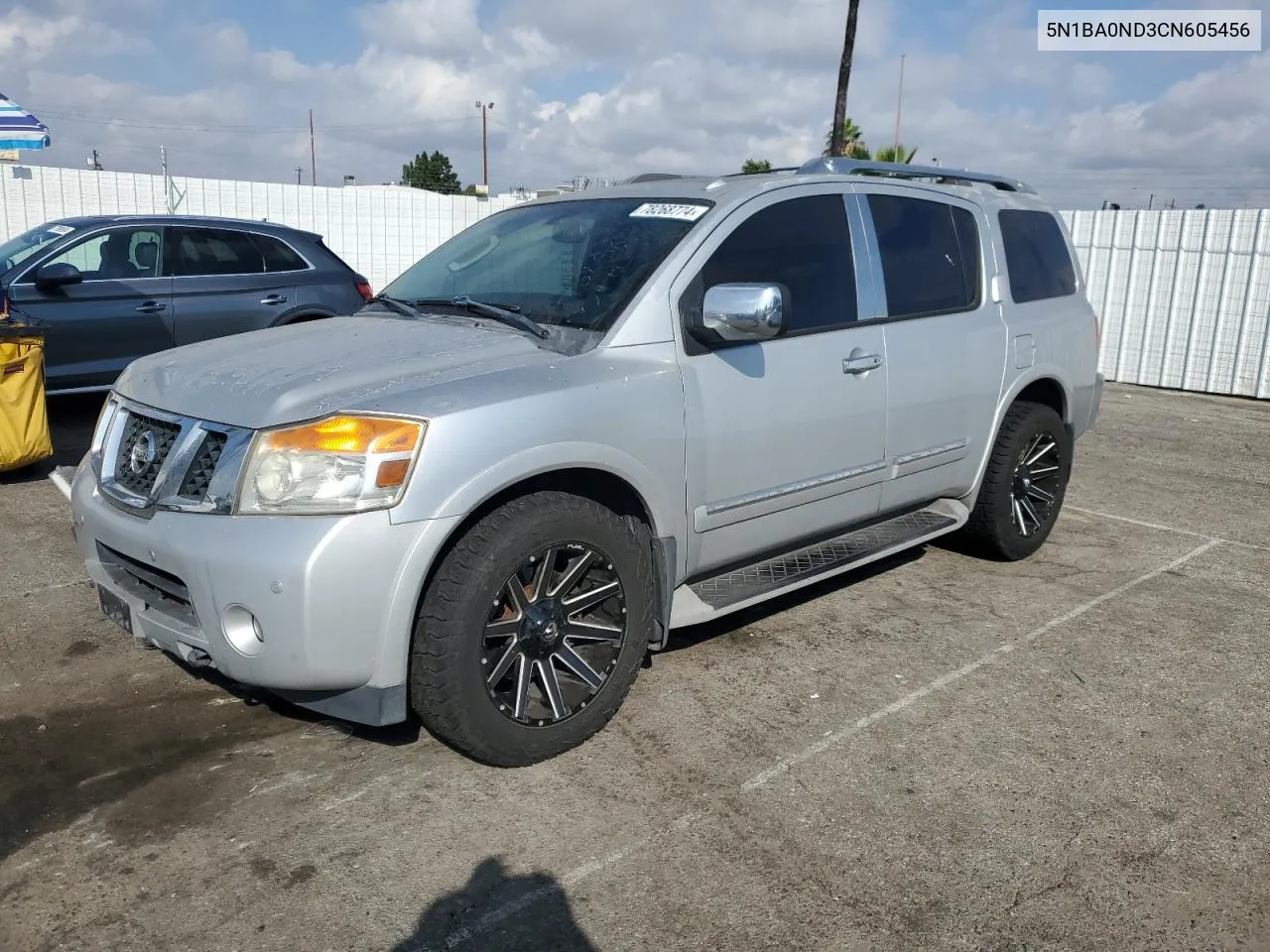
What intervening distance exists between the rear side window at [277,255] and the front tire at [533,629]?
6406 millimetres

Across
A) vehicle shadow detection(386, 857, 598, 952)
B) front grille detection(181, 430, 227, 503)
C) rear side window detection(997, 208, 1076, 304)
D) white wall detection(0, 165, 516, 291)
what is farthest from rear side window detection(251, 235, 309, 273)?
white wall detection(0, 165, 516, 291)

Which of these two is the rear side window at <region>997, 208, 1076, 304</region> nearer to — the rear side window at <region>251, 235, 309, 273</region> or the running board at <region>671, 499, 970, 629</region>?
the running board at <region>671, 499, 970, 629</region>

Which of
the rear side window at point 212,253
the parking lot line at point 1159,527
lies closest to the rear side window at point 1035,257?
the parking lot line at point 1159,527

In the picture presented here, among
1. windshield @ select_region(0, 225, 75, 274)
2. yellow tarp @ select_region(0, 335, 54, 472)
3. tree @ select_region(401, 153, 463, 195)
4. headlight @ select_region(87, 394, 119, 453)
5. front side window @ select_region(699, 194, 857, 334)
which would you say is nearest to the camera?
headlight @ select_region(87, 394, 119, 453)

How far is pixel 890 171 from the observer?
4730 millimetres

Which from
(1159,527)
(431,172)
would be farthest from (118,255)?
(431,172)

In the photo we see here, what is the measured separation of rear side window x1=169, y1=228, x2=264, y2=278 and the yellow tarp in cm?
218

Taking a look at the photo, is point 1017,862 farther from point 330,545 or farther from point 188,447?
point 188,447

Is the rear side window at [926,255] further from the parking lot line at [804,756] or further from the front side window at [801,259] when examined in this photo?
the parking lot line at [804,756]

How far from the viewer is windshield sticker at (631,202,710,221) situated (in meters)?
3.83

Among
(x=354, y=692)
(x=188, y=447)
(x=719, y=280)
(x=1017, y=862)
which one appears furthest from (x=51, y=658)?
(x=1017, y=862)

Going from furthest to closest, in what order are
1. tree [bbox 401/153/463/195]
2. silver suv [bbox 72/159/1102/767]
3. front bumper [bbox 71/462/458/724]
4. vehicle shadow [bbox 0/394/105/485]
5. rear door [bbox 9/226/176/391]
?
tree [bbox 401/153/463/195] → rear door [bbox 9/226/176/391] → vehicle shadow [bbox 0/394/105/485] → silver suv [bbox 72/159/1102/767] → front bumper [bbox 71/462/458/724]

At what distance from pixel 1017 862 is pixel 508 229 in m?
3.13

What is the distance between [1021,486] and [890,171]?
1772 mm
